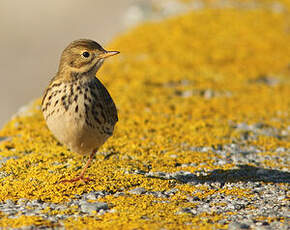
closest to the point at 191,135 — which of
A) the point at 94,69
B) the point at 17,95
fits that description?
the point at 94,69

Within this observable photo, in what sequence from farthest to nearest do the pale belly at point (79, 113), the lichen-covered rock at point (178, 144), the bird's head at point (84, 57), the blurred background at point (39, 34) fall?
the blurred background at point (39, 34) → the bird's head at point (84, 57) → the pale belly at point (79, 113) → the lichen-covered rock at point (178, 144)

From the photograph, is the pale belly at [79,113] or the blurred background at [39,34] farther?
the blurred background at [39,34]

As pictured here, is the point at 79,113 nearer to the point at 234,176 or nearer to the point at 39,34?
the point at 234,176

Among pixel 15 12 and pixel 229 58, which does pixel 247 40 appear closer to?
pixel 229 58

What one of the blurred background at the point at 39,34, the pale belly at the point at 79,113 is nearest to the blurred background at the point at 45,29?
the blurred background at the point at 39,34

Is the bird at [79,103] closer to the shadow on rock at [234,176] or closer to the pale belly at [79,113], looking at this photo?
the pale belly at [79,113]

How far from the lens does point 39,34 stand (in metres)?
22.0

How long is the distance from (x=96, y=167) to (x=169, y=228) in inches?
91.2

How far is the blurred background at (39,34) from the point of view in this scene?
1822 centimetres

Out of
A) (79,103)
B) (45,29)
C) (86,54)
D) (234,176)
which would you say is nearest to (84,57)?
(86,54)

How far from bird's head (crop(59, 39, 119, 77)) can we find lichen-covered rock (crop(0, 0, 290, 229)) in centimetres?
133

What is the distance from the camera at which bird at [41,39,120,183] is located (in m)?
5.63

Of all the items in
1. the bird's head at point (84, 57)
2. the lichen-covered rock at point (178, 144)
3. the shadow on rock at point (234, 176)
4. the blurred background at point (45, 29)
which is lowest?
the shadow on rock at point (234, 176)

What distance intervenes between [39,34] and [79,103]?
17211 mm
